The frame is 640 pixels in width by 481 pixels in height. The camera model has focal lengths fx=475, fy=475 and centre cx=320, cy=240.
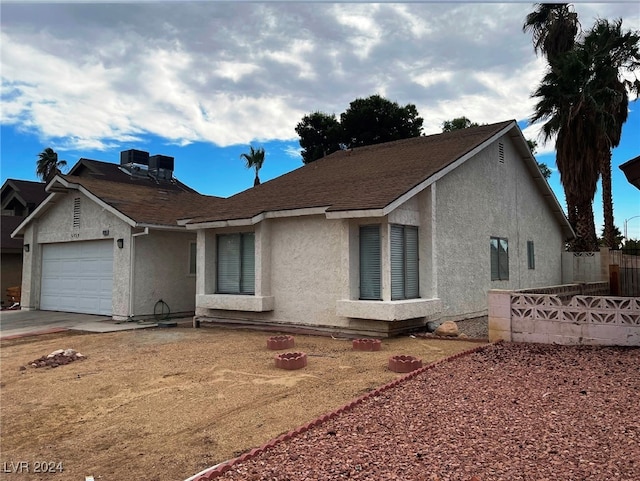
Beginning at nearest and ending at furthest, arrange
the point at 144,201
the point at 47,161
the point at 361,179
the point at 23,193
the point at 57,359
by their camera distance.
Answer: the point at 57,359
the point at 361,179
the point at 144,201
the point at 23,193
the point at 47,161

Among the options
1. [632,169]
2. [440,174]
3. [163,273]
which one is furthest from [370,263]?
[163,273]

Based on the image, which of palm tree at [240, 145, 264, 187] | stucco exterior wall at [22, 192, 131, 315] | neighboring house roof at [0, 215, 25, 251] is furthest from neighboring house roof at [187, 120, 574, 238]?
palm tree at [240, 145, 264, 187]

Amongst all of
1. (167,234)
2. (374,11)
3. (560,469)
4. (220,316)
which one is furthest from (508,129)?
(560,469)

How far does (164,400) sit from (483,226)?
34.9 ft

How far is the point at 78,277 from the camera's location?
1728 cm

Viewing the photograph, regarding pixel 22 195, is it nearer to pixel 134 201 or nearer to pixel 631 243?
pixel 134 201

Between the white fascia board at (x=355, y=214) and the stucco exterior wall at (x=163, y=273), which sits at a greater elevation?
the white fascia board at (x=355, y=214)

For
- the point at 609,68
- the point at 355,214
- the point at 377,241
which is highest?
the point at 609,68

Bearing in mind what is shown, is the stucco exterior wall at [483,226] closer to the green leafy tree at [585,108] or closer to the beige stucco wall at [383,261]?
the beige stucco wall at [383,261]

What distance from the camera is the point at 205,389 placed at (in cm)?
693

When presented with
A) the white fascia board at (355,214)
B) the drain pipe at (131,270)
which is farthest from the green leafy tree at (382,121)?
the white fascia board at (355,214)

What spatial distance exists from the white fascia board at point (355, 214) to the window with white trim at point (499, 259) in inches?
238

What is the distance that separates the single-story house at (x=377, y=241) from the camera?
10.9 metres

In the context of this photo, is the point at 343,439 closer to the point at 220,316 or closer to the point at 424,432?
the point at 424,432
